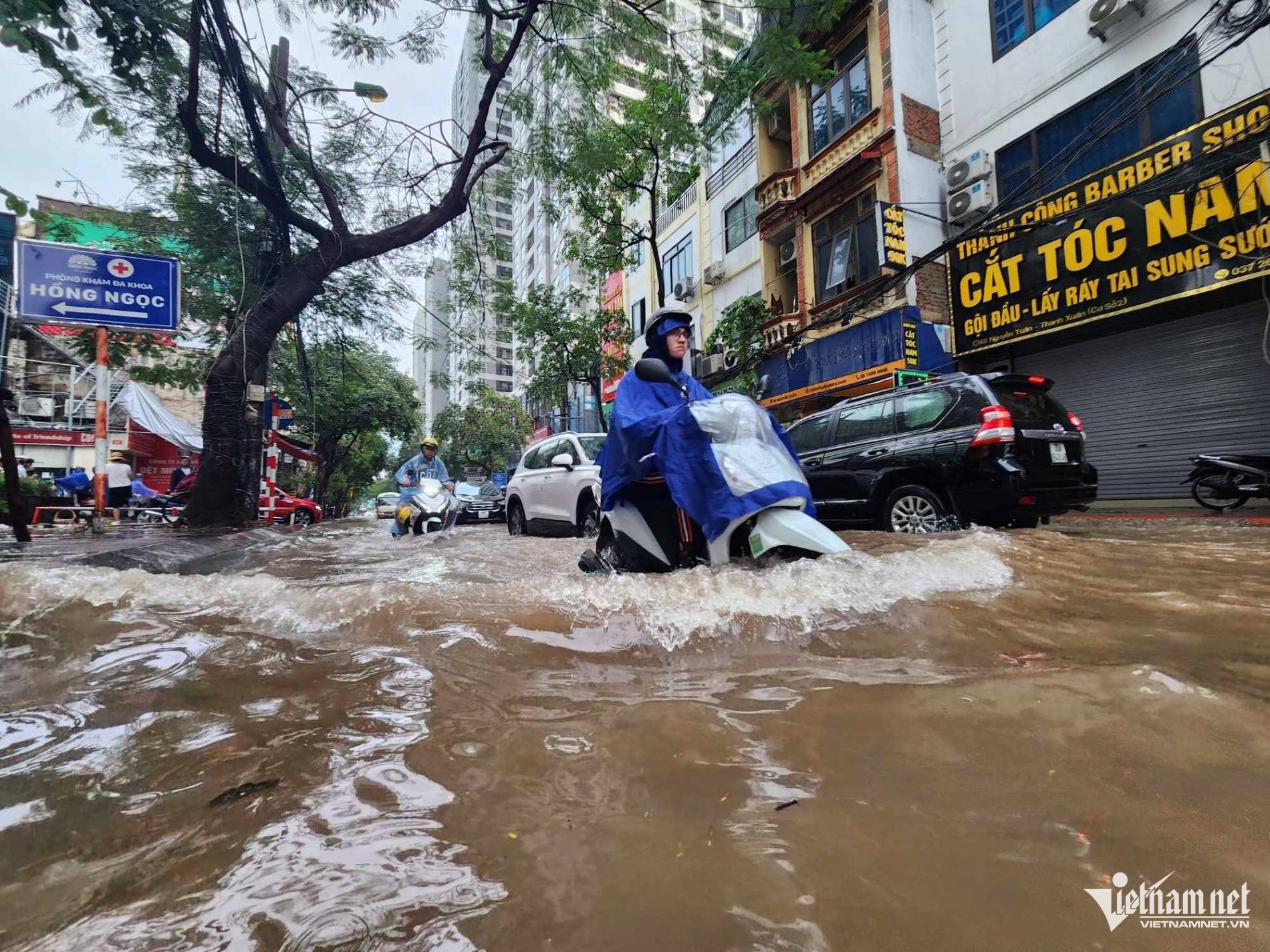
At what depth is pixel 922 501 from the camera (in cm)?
544

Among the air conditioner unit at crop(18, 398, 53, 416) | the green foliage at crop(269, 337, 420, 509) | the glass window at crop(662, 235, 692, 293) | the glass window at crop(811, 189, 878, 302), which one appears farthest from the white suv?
the air conditioner unit at crop(18, 398, 53, 416)

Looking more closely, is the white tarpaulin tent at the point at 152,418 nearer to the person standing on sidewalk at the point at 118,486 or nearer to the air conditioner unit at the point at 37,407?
the air conditioner unit at the point at 37,407

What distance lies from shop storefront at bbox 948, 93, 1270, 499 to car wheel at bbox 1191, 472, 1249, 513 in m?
1.48

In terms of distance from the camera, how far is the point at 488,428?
3525 centimetres

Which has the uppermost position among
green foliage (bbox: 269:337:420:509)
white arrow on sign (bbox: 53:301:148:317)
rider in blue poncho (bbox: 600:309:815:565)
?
green foliage (bbox: 269:337:420:509)

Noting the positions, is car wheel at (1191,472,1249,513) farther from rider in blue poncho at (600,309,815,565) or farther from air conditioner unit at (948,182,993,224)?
rider in blue poncho at (600,309,815,565)

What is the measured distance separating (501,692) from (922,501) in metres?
4.72

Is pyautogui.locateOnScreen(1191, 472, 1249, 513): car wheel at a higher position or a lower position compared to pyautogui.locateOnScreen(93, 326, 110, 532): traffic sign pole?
lower

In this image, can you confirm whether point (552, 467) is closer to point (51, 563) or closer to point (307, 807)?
point (51, 563)

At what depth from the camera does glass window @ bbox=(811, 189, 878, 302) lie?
40.8 ft

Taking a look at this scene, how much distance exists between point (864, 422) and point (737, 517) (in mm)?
4018

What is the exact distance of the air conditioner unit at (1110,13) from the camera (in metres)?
8.44

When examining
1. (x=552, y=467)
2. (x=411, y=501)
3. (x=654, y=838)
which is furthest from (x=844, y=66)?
(x=654, y=838)

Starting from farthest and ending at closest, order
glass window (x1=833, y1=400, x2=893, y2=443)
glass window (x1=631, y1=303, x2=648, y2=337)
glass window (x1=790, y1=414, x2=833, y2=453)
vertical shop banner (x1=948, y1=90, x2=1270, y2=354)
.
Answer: glass window (x1=631, y1=303, x2=648, y2=337) → vertical shop banner (x1=948, y1=90, x2=1270, y2=354) → glass window (x1=790, y1=414, x2=833, y2=453) → glass window (x1=833, y1=400, x2=893, y2=443)
